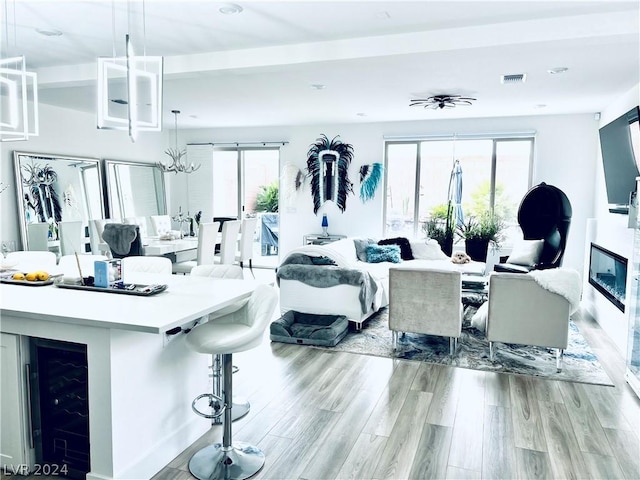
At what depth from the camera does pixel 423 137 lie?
7.79 metres

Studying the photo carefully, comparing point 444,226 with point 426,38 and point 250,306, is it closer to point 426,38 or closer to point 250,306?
point 426,38

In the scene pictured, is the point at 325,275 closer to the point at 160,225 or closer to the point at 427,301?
the point at 427,301

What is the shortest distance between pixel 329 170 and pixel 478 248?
286 centimetres

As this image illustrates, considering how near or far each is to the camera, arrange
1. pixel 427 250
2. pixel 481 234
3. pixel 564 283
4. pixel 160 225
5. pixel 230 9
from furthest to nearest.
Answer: pixel 160 225, pixel 481 234, pixel 427 250, pixel 564 283, pixel 230 9

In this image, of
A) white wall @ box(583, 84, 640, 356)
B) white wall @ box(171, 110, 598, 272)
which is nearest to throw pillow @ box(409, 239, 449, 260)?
white wall @ box(171, 110, 598, 272)

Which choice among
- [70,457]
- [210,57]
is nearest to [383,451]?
[70,457]

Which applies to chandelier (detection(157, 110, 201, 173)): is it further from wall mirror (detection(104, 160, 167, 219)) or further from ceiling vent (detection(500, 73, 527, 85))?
ceiling vent (detection(500, 73, 527, 85))

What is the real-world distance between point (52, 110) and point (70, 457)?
19.3ft

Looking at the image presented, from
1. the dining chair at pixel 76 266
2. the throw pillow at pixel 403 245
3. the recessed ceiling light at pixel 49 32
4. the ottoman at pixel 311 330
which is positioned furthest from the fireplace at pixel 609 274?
the recessed ceiling light at pixel 49 32

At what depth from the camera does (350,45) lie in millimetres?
3902

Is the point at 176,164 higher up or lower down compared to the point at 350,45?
lower down

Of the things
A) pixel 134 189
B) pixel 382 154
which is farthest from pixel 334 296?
pixel 134 189

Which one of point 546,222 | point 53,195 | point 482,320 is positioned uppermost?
point 53,195

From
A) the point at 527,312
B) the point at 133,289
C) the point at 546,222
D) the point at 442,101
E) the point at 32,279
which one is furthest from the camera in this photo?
the point at 546,222
